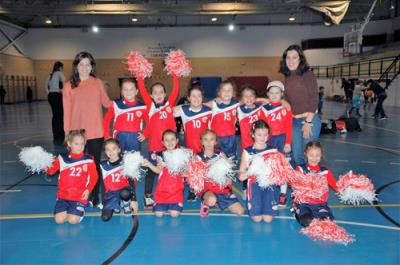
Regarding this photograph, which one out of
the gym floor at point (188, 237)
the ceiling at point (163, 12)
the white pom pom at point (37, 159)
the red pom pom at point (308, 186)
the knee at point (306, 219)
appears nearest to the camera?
the gym floor at point (188, 237)

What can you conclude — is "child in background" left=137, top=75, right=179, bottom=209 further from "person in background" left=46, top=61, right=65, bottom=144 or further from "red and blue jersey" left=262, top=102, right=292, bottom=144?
"person in background" left=46, top=61, right=65, bottom=144

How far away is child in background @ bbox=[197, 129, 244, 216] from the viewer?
3.88 meters

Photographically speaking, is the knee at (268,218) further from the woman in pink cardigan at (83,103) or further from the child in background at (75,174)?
the woman in pink cardigan at (83,103)

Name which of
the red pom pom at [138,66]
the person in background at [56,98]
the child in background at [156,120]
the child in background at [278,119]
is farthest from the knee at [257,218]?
the person in background at [56,98]

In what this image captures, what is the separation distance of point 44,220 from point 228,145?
2315 mm

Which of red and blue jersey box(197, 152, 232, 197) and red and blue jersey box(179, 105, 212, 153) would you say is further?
red and blue jersey box(179, 105, 212, 153)

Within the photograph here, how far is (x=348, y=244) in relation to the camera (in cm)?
311

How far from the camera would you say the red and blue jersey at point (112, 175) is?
158 inches

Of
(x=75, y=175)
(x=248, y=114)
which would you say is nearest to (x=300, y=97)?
(x=248, y=114)

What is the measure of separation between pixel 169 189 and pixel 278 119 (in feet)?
5.13

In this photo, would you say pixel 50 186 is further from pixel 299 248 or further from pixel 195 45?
pixel 195 45

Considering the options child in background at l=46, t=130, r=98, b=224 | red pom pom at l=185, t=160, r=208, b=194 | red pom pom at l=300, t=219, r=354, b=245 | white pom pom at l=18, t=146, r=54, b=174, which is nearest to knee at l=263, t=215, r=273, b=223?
red pom pom at l=300, t=219, r=354, b=245

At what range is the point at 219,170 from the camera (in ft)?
12.0

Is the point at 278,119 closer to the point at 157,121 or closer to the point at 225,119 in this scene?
the point at 225,119
